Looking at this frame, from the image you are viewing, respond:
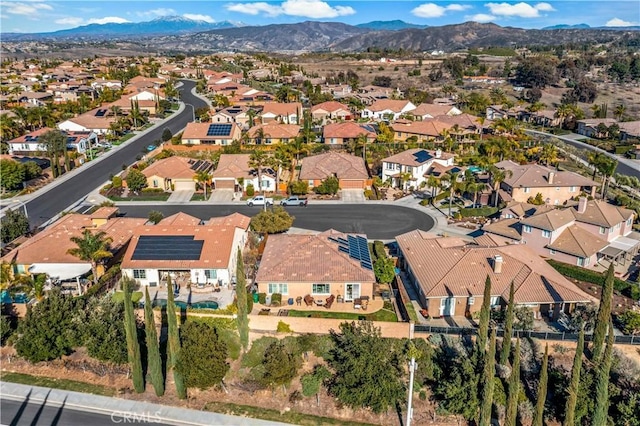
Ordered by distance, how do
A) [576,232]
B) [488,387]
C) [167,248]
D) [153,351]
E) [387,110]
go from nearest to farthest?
[488,387], [153,351], [167,248], [576,232], [387,110]

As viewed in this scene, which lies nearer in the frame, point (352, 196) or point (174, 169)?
point (352, 196)

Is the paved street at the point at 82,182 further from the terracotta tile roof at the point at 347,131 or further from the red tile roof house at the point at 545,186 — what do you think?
the red tile roof house at the point at 545,186

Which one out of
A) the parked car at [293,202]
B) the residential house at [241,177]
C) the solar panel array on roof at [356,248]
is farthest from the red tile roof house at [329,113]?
the solar panel array on roof at [356,248]

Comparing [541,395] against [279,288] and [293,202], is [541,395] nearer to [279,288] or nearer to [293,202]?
[279,288]

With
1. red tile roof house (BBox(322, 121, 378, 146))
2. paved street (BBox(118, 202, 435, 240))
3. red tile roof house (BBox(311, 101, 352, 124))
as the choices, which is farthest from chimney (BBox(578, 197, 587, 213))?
red tile roof house (BBox(311, 101, 352, 124))

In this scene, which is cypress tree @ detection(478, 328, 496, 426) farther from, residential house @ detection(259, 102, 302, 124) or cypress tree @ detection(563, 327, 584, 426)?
residential house @ detection(259, 102, 302, 124)

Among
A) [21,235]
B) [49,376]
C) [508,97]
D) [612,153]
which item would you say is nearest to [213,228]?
[49,376]

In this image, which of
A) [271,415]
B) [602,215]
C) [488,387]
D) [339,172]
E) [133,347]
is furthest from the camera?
[339,172]

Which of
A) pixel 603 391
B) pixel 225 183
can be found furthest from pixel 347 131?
pixel 603 391
